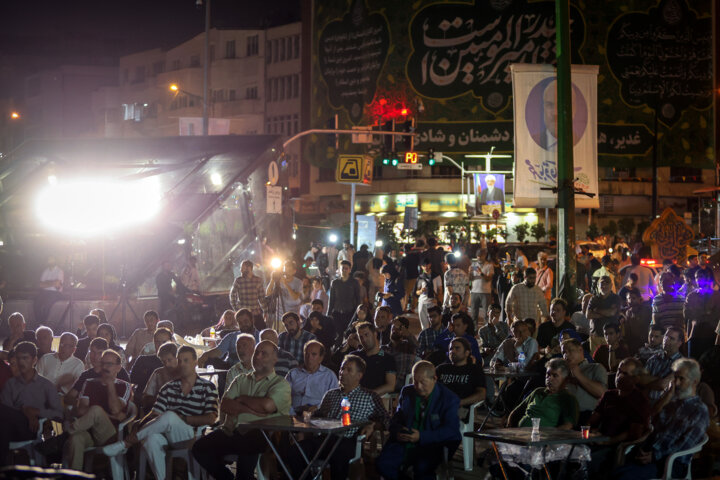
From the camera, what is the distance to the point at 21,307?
19.5 meters

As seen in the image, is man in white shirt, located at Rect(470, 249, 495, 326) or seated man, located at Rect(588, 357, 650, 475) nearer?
seated man, located at Rect(588, 357, 650, 475)

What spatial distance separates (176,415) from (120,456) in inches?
25.0

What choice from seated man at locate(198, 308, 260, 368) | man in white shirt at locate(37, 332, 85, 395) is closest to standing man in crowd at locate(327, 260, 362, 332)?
seated man at locate(198, 308, 260, 368)

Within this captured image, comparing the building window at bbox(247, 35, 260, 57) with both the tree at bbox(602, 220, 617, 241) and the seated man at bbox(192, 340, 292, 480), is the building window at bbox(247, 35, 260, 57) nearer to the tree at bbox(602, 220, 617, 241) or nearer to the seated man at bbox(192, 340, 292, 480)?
the tree at bbox(602, 220, 617, 241)

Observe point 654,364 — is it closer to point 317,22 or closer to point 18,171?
point 18,171

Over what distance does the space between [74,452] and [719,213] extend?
912 inches

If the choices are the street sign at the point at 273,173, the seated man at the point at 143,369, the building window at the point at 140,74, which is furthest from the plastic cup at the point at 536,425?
the building window at the point at 140,74

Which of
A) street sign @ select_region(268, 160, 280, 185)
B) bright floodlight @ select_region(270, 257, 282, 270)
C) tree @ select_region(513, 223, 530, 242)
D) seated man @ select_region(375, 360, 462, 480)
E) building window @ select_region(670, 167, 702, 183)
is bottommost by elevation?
seated man @ select_region(375, 360, 462, 480)

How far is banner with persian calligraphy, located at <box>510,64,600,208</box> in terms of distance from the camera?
526 inches

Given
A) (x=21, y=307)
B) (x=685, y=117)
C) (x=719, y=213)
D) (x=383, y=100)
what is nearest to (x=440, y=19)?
(x=383, y=100)

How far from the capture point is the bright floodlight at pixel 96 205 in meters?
20.2

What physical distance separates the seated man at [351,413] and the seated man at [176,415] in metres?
0.83

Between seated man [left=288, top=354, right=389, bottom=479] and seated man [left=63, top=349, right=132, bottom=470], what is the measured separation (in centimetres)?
159

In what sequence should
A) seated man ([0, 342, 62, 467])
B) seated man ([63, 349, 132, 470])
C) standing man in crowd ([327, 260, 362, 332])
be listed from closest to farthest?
seated man ([63, 349, 132, 470]) → seated man ([0, 342, 62, 467]) → standing man in crowd ([327, 260, 362, 332])
